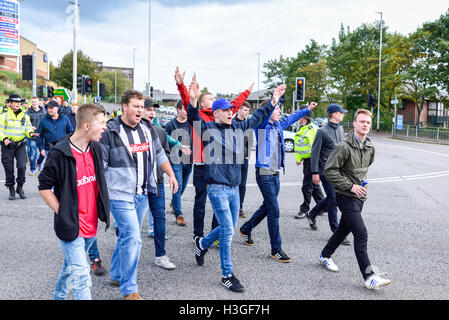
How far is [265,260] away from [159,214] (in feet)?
4.70

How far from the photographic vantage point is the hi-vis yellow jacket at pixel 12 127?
26.6ft

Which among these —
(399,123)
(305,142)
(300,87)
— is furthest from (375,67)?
(305,142)

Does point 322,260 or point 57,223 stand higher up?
point 57,223

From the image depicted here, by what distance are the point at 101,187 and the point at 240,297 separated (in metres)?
1.69

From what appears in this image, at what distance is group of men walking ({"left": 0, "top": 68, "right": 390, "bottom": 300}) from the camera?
9.97ft

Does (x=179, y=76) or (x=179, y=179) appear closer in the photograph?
(x=179, y=76)

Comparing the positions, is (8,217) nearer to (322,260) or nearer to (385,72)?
(322,260)

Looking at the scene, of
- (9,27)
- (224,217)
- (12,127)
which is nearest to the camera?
(224,217)

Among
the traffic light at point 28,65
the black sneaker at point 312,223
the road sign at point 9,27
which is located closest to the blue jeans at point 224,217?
the black sneaker at point 312,223

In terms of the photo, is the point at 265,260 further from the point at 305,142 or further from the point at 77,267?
the point at 305,142

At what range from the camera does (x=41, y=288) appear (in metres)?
3.94

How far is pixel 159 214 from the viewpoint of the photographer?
4.59 meters
